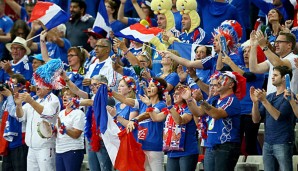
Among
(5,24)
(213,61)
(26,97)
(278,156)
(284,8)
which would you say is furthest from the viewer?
(5,24)

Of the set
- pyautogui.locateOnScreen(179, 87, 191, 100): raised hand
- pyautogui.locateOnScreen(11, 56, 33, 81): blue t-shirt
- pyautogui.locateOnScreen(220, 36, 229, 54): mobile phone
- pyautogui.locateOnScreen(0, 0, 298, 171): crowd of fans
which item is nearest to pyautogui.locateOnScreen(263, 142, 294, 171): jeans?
pyautogui.locateOnScreen(0, 0, 298, 171): crowd of fans

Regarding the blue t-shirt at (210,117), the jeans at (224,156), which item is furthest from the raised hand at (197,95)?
the jeans at (224,156)

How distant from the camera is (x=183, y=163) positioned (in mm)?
13109

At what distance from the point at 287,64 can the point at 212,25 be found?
10.0ft

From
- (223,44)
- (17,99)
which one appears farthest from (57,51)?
(223,44)

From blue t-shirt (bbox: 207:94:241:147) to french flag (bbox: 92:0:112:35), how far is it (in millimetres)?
4605

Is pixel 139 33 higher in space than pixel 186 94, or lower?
higher

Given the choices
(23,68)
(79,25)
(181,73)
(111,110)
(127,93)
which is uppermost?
(79,25)

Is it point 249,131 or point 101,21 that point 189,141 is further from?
point 101,21

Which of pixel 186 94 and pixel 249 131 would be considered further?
pixel 249 131

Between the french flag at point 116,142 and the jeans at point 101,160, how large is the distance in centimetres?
33

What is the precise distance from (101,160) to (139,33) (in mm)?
2385

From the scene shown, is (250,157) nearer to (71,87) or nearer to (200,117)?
(200,117)

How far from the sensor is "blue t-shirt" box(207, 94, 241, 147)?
12625mm
